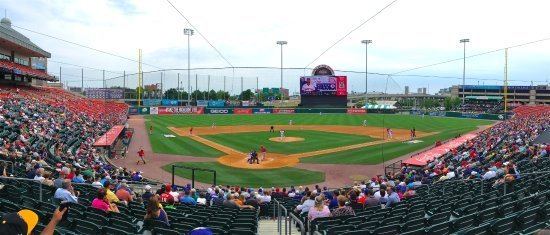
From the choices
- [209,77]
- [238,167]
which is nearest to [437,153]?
[238,167]

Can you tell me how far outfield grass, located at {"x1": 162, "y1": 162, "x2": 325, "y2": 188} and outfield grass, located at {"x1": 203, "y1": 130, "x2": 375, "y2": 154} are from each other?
7.74 meters

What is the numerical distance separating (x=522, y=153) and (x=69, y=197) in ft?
61.3

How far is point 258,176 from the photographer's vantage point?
1000 inches

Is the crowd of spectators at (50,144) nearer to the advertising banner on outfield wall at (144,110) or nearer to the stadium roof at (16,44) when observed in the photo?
the stadium roof at (16,44)

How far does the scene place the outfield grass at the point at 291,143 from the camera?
36.5 m

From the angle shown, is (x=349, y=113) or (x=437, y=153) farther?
(x=349, y=113)

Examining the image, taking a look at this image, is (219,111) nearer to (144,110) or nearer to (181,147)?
(144,110)

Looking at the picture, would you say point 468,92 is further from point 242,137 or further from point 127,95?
point 242,137

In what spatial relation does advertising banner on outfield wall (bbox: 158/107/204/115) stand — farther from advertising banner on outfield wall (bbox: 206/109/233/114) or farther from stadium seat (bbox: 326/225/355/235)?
stadium seat (bbox: 326/225/355/235)

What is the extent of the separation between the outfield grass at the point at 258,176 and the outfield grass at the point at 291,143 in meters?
7.74

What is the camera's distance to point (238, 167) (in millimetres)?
27797

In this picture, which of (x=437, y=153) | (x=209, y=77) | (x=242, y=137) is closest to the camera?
(x=437, y=153)

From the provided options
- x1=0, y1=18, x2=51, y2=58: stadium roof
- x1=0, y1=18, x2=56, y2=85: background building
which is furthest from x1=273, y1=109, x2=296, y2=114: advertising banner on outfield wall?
x1=0, y1=18, x2=51, y2=58: stadium roof

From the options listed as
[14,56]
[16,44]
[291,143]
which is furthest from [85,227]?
[14,56]
